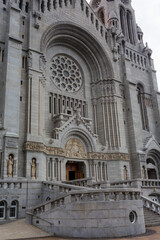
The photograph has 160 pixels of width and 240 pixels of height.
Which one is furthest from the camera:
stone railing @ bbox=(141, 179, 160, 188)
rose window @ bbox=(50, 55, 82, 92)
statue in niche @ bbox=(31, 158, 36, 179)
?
rose window @ bbox=(50, 55, 82, 92)

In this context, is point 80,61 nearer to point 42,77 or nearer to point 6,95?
point 42,77

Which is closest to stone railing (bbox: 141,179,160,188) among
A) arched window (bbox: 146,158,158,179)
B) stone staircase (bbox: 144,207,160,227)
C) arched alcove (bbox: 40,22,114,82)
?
stone staircase (bbox: 144,207,160,227)

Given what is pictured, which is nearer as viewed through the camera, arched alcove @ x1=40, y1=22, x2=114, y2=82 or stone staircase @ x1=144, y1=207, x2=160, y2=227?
stone staircase @ x1=144, y1=207, x2=160, y2=227

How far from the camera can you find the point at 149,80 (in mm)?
39250

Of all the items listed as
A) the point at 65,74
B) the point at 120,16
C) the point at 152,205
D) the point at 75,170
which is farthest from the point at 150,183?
the point at 120,16

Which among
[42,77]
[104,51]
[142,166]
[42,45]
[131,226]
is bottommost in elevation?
[131,226]

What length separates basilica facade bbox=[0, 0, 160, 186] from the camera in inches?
908

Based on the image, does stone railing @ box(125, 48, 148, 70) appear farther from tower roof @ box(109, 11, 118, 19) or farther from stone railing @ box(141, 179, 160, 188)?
stone railing @ box(141, 179, 160, 188)

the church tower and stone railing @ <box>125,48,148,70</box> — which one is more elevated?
the church tower

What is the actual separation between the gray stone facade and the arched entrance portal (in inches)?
4.6

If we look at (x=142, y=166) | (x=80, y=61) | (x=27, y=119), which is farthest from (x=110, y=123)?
(x=27, y=119)

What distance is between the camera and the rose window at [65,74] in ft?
102

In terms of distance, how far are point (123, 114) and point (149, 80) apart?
9.76 meters

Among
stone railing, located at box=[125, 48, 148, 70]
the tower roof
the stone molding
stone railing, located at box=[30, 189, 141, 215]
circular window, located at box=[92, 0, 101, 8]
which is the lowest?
stone railing, located at box=[30, 189, 141, 215]
